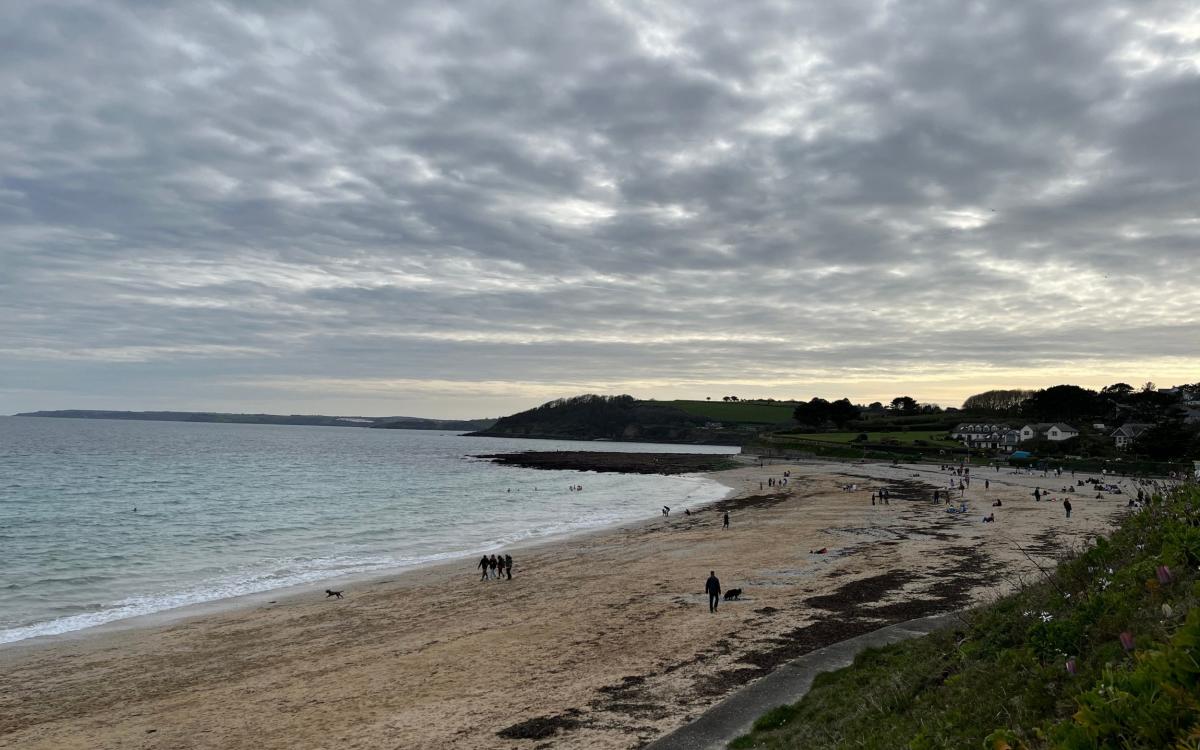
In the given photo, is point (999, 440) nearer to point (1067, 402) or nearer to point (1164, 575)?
point (1067, 402)

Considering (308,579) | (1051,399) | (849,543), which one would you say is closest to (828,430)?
(1051,399)

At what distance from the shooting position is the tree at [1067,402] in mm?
130863

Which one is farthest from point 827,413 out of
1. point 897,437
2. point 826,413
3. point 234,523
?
point 234,523

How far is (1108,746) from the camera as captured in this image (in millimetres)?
3955

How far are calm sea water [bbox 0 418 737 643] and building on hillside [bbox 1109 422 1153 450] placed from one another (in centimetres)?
5754

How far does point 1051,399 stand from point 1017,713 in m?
152

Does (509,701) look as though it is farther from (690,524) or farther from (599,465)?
(599,465)

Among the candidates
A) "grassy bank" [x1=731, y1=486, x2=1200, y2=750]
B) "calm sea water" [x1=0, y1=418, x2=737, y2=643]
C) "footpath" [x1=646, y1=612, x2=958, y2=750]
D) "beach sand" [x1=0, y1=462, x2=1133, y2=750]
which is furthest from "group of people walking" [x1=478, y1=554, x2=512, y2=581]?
"grassy bank" [x1=731, y1=486, x2=1200, y2=750]

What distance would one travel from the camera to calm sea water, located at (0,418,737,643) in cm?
3114

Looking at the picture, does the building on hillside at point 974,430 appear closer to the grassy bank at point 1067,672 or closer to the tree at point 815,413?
A: the tree at point 815,413

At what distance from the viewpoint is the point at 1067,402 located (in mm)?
131875

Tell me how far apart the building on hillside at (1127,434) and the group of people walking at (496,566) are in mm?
93961

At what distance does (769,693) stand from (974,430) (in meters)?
133

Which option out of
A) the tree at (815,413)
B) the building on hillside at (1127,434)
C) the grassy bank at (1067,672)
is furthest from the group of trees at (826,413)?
the grassy bank at (1067,672)
